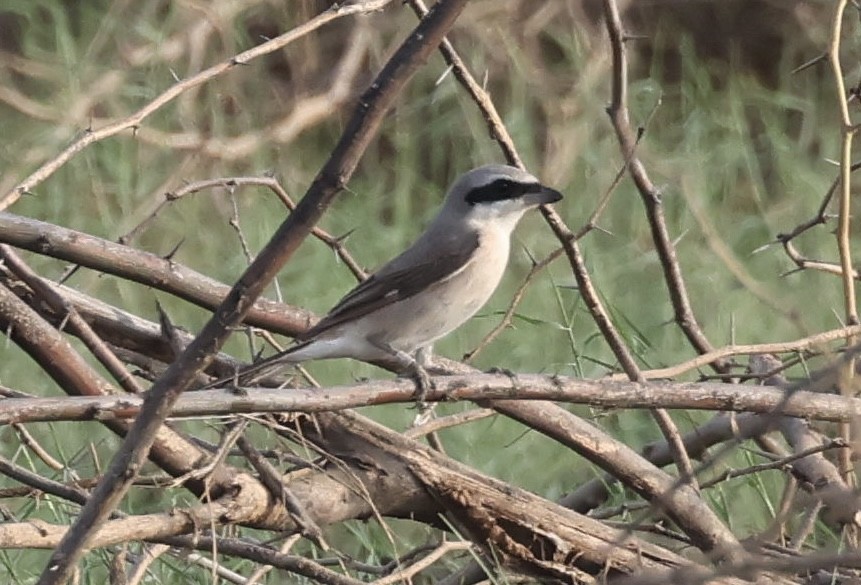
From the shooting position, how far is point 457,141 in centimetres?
714

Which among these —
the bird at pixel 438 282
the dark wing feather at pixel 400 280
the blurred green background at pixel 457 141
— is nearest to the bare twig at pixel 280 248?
the bird at pixel 438 282

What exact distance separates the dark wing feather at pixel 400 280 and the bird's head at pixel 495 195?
0.11 meters

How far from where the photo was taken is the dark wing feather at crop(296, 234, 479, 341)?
3.61m

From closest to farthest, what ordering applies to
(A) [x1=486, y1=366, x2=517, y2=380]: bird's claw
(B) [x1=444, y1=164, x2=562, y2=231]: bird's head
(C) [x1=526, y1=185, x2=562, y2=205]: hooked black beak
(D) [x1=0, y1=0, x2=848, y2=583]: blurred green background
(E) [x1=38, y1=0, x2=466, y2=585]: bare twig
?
(E) [x1=38, y1=0, x2=466, y2=585]: bare twig < (A) [x1=486, y1=366, x2=517, y2=380]: bird's claw < (C) [x1=526, y1=185, x2=562, y2=205]: hooked black beak < (B) [x1=444, y1=164, x2=562, y2=231]: bird's head < (D) [x1=0, y1=0, x2=848, y2=583]: blurred green background

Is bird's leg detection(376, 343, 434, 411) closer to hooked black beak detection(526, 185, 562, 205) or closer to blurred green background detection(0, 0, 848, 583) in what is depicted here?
hooked black beak detection(526, 185, 562, 205)

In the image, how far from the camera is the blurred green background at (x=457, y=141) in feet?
18.6

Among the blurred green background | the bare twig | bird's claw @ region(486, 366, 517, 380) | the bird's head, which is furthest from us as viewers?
the blurred green background

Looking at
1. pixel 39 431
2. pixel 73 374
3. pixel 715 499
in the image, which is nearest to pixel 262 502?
pixel 73 374

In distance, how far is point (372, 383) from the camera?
2463mm

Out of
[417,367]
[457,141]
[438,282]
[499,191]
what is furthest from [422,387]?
[457,141]

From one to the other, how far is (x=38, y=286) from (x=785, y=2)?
18.2 feet

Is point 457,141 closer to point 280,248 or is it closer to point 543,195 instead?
point 543,195

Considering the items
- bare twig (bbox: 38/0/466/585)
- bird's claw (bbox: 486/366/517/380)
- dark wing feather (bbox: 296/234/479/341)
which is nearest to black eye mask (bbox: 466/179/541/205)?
dark wing feather (bbox: 296/234/479/341)

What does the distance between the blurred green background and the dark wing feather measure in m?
1.25
